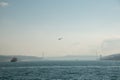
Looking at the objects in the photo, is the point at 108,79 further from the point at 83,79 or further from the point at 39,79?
the point at 39,79

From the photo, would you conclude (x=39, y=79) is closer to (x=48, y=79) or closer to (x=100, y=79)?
(x=48, y=79)

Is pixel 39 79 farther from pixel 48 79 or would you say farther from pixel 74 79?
pixel 74 79

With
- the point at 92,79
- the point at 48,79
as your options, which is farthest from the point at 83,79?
the point at 48,79

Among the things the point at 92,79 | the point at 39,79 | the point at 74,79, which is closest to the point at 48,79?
the point at 39,79

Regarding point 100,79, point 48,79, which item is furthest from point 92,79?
point 48,79

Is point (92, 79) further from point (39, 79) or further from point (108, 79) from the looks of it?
point (39, 79)
